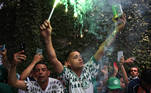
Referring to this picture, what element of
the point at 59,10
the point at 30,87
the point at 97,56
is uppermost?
the point at 59,10

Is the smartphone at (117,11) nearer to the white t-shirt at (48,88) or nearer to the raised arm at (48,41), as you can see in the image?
the raised arm at (48,41)

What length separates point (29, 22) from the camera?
8.88m

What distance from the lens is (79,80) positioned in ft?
10.5

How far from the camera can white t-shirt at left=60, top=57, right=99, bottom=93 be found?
3131 millimetres

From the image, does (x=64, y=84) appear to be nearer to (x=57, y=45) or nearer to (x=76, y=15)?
(x=57, y=45)

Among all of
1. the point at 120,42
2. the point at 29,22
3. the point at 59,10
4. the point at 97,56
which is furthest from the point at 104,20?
the point at 97,56

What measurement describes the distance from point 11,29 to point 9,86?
7.20 m

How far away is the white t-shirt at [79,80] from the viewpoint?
313 cm

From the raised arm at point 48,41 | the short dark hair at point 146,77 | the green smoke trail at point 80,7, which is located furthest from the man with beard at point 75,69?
the green smoke trail at point 80,7

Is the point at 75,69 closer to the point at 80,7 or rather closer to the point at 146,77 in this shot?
the point at 146,77

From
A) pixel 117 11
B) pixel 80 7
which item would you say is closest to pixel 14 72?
pixel 117 11

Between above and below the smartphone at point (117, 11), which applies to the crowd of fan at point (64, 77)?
below

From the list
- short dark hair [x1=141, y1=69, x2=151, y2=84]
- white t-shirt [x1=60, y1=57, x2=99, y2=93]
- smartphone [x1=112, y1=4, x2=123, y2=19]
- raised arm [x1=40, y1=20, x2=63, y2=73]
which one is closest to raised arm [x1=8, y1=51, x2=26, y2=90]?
raised arm [x1=40, y1=20, x2=63, y2=73]

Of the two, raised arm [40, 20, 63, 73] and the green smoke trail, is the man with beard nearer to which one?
raised arm [40, 20, 63, 73]
